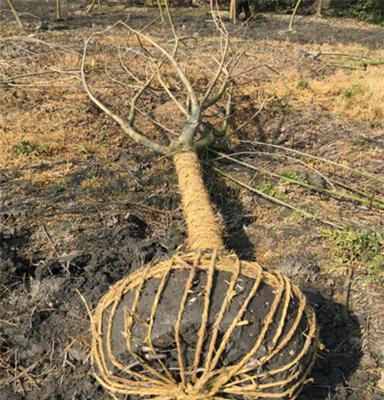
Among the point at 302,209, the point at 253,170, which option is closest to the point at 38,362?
the point at 302,209

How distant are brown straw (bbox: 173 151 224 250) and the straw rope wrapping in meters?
0.46

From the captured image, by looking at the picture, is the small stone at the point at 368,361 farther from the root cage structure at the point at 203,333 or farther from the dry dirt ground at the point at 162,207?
the root cage structure at the point at 203,333

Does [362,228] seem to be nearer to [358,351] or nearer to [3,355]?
[358,351]

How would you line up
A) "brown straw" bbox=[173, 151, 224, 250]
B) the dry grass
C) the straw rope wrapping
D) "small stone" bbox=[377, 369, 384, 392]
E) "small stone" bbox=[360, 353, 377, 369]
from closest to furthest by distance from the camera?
the straw rope wrapping
"small stone" bbox=[377, 369, 384, 392]
"small stone" bbox=[360, 353, 377, 369]
"brown straw" bbox=[173, 151, 224, 250]
the dry grass

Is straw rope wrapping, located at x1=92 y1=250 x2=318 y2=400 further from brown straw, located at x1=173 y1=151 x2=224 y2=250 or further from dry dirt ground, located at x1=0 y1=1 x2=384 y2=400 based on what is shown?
brown straw, located at x1=173 y1=151 x2=224 y2=250

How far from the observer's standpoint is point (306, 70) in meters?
6.12

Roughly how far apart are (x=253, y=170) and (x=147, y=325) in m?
2.31

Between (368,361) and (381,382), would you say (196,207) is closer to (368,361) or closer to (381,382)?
(368,361)

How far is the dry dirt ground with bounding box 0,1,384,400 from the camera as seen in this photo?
7.85 feet

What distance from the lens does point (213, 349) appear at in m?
1.87

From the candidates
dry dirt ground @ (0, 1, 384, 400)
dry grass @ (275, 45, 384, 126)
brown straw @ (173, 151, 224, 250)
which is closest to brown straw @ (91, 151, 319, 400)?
dry dirt ground @ (0, 1, 384, 400)

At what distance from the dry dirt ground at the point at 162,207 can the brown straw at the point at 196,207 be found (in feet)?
0.65

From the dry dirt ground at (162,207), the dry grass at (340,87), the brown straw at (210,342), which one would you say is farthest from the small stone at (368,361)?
the dry grass at (340,87)

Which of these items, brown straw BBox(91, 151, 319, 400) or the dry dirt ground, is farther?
the dry dirt ground
